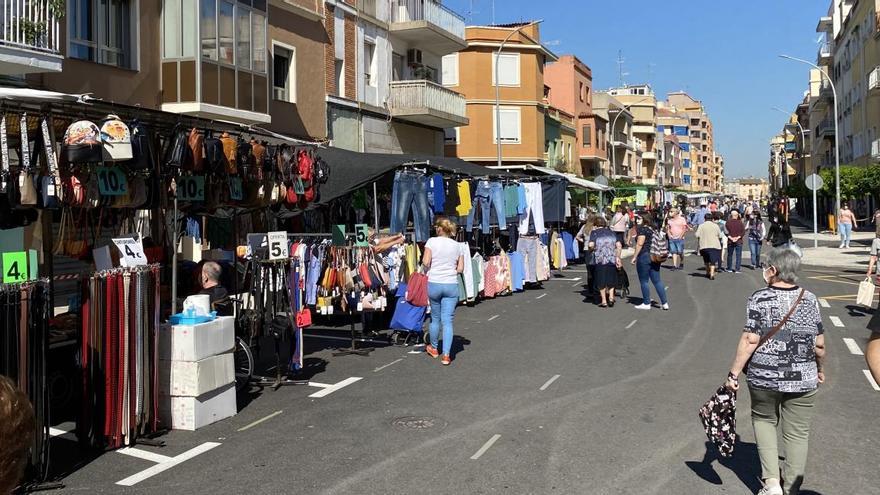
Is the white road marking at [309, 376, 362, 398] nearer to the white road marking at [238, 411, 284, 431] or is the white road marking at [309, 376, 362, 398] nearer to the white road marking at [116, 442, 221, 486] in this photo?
the white road marking at [238, 411, 284, 431]

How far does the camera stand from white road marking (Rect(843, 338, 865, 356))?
10.4 metres

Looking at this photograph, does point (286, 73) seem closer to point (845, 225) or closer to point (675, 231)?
point (675, 231)

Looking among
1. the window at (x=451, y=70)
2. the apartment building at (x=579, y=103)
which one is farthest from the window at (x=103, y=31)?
the apartment building at (x=579, y=103)

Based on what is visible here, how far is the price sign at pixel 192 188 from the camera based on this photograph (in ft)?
30.5

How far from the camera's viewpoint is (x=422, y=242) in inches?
554

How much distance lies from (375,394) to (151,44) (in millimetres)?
11732

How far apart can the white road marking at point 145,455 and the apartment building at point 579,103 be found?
48073 mm

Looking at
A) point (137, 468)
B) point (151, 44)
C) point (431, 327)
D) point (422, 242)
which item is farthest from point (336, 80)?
point (137, 468)

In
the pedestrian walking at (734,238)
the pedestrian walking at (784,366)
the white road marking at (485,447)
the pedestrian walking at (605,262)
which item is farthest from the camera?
the pedestrian walking at (734,238)

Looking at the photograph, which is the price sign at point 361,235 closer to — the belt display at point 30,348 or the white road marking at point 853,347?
the belt display at point 30,348

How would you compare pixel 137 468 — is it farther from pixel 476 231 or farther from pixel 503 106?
pixel 503 106

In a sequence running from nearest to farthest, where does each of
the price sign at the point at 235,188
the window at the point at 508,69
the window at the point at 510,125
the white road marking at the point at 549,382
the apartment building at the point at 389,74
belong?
the white road marking at the point at 549,382 < the price sign at the point at 235,188 < the apartment building at the point at 389,74 < the window at the point at 508,69 < the window at the point at 510,125

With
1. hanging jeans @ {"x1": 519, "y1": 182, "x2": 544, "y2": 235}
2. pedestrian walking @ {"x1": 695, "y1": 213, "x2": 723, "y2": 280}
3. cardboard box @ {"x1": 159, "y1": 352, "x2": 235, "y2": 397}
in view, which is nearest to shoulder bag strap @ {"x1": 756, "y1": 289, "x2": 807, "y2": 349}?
cardboard box @ {"x1": 159, "y1": 352, "x2": 235, "y2": 397}

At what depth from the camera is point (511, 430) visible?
6.85 meters
